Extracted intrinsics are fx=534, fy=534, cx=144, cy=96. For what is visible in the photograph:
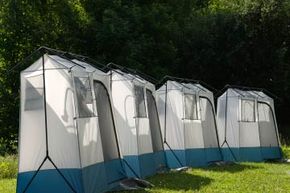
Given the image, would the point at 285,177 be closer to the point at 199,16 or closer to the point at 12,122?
the point at 12,122

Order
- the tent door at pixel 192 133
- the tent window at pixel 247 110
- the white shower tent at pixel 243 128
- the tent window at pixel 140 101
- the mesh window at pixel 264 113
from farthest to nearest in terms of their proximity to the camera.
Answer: the mesh window at pixel 264 113
the tent window at pixel 247 110
the white shower tent at pixel 243 128
the tent door at pixel 192 133
the tent window at pixel 140 101

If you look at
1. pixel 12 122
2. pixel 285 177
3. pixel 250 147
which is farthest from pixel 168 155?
pixel 12 122

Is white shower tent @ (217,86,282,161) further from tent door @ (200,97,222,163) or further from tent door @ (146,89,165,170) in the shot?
tent door @ (146,89,165,170)

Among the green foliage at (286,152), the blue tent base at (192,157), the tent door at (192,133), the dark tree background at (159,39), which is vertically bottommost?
the green foliage at (286,152)

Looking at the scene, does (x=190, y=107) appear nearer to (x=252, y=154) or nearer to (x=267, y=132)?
(x=252, y=154)

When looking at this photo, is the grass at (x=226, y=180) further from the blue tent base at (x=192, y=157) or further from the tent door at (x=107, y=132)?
the tent door at (x=107, y=132)

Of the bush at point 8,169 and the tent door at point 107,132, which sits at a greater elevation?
the tent door at point 107,132

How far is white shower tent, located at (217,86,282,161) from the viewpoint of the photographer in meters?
17.0

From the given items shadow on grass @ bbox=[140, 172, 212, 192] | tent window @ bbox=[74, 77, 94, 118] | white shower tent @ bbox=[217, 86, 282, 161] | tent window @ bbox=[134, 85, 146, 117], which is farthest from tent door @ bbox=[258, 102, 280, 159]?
tent window @ bbox=[74, 77, 94, 118]

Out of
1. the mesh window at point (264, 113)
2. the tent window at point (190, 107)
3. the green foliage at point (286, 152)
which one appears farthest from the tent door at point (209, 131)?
the green foliage at point (286, 152)

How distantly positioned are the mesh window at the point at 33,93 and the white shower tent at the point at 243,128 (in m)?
8.88

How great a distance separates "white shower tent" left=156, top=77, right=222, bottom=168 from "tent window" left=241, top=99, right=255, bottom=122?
207 centimetres

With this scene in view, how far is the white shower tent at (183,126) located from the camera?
1421 cm

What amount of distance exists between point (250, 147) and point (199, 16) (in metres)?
11.7
